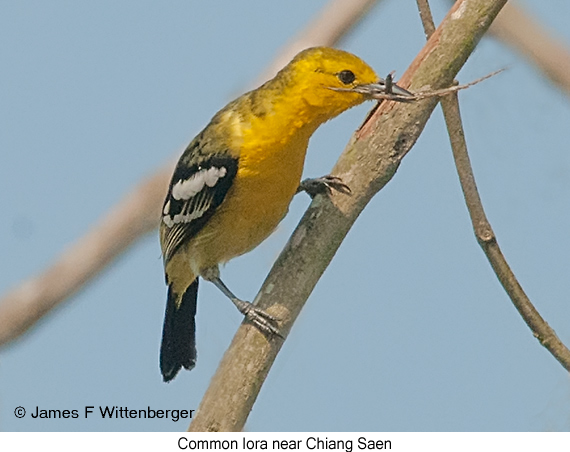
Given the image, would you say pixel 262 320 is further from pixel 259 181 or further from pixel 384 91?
pixel 384 91

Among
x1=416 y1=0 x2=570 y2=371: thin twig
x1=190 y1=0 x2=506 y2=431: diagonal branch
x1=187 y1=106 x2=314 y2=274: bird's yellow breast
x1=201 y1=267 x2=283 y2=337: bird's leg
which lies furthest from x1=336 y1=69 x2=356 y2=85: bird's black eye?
x1=201 y1=267 x2=283 y2=337: bird's leg

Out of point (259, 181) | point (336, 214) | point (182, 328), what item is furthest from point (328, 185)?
point (182, 328)

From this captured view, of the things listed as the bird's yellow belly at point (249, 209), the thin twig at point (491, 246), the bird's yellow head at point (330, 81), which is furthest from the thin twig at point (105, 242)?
the thin twig at point (491, 246)

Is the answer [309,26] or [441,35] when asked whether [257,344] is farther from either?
[309,26]

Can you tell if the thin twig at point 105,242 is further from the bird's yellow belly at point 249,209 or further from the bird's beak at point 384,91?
the bird's beak at point 384,91
